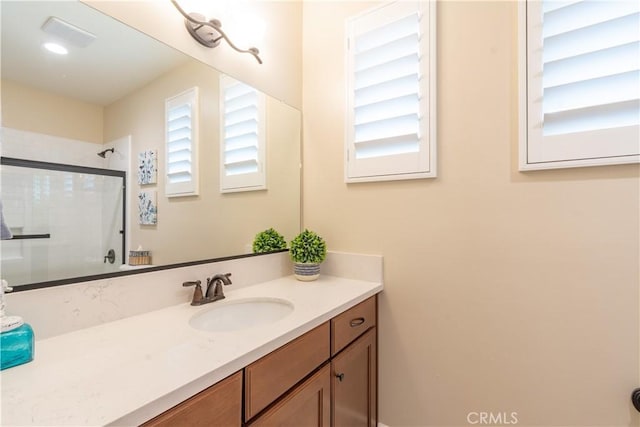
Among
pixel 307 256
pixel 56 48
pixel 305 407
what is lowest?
pixel 305 407

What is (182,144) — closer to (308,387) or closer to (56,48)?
(56,48)

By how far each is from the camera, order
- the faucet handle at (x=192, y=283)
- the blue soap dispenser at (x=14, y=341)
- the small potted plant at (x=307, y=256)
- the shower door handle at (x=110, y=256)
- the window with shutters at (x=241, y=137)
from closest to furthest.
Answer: the blue soap dispenser at (x=14, y=341) < the shower door handle at (x=110, y=256) < the faucet handle at (x=192, y=283) < the window with shutters at (x=241, y=137) < the small potted plant at (x=307, y=256)

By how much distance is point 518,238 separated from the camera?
1.15 m

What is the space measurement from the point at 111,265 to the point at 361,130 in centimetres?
123

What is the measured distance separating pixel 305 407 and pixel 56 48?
1346 millimetres

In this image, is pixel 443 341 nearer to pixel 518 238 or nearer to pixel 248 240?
pixel 518 238

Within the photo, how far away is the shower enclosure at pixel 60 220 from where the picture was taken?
754 millimetres

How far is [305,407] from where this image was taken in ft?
3.05

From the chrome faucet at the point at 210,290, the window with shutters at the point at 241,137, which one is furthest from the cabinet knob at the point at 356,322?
the window with shutters at the point at 241,137

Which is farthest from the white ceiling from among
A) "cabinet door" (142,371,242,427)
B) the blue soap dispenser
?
"cabinet door" (142,371,242,427)

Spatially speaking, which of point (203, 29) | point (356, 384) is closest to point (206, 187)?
point (203, 29)

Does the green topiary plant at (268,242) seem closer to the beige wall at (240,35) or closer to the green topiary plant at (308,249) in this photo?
the green topiary plant at (308,249)

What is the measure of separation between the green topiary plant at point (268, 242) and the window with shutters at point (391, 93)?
53cm

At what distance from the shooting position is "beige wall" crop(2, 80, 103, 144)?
0.75 meters
